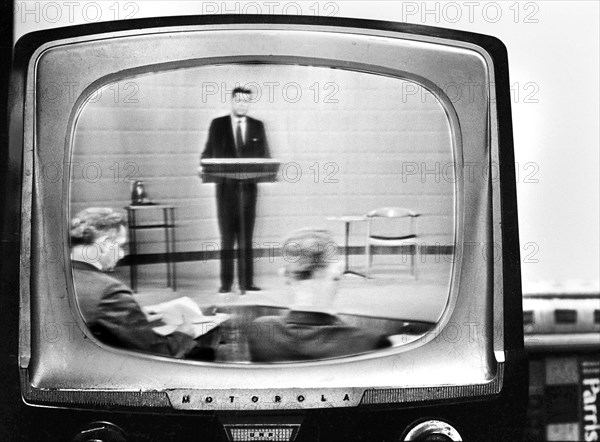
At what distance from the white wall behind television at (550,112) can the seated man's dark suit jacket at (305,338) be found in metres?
0.43

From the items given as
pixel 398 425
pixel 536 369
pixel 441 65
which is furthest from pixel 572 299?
pixel 441 65

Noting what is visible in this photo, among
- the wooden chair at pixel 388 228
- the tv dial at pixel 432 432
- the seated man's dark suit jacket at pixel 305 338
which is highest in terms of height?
the wooden chair at pixel 388 228

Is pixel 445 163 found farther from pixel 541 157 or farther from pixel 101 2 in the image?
pixel 101 2

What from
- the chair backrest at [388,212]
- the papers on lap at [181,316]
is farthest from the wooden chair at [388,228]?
the papers on lap at [181,316]

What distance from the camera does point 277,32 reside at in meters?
1.50

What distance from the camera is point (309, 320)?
150 cm

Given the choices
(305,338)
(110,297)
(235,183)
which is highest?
(235,183)

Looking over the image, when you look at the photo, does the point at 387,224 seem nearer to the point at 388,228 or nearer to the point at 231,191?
the point at 388,228

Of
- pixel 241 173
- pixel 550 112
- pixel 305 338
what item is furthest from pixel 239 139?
pixel 550 112

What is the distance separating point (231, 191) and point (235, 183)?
0.02m

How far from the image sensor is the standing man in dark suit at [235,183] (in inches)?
58.0

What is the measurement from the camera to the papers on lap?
1478 mm

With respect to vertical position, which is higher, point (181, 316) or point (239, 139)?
point (239, 139)

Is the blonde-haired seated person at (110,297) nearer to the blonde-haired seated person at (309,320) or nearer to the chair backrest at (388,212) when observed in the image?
the blonde-haired seated person at (309,320)
